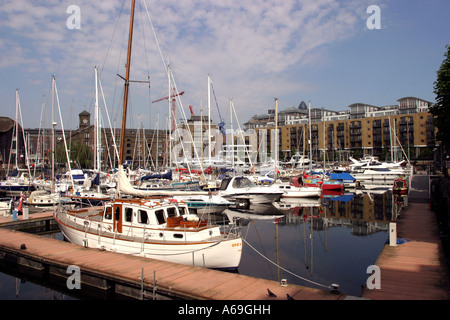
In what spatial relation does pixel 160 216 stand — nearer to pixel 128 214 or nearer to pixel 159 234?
pixel 159 234

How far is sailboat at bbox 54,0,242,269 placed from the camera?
14.7 m

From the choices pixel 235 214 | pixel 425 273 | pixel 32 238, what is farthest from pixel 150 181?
pixel 425 273

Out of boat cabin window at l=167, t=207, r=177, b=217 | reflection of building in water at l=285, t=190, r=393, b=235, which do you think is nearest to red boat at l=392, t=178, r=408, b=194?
reflection of building in water at l=285, t=190, r=393, b=235

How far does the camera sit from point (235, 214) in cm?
3406

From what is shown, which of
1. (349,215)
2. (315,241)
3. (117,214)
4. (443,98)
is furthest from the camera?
(443,98)

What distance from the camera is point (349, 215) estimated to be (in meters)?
32.7

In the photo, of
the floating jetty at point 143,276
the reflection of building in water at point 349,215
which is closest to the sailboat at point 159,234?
the floating jetty at point 143,276

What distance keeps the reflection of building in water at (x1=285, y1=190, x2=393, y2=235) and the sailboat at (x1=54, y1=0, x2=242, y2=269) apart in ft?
44.7

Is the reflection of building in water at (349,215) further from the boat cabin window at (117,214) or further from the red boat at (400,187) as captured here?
the boat cabin window at (117,214)

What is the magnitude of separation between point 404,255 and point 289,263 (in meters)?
5.37

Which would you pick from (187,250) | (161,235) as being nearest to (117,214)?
(161,235)

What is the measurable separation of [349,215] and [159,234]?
74.0ft
